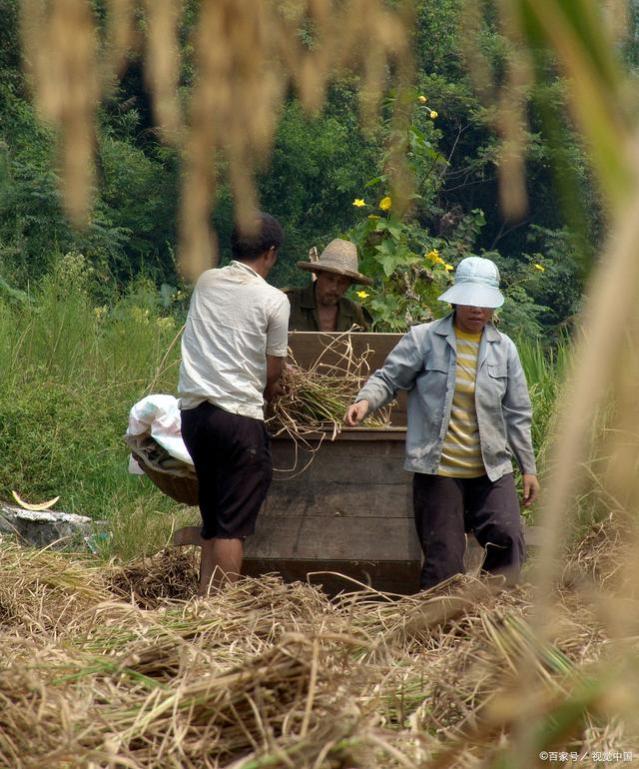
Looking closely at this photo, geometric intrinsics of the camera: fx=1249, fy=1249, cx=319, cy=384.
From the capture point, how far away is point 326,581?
16.8 feet

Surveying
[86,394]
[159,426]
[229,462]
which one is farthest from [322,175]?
[229,462]

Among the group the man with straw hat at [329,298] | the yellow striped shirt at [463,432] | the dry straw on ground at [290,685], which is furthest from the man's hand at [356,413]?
the dry straw on ground at [290,685]

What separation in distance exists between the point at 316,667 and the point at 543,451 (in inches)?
235

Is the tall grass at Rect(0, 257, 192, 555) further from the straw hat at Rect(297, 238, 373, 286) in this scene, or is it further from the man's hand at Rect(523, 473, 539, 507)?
the man's hand at Rect(523, 473, 539, 507)

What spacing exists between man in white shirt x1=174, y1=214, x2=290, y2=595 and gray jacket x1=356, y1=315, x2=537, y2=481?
1.48 ft

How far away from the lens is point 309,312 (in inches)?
249

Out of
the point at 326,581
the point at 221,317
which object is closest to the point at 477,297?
the point at 221,317

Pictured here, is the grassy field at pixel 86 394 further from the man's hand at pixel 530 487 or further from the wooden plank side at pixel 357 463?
the man's hand at pixel 530 487

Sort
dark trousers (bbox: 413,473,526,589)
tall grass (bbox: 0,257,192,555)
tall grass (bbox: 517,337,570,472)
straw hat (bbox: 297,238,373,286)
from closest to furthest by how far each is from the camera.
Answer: dark trousers (bbox: 413,473,526,589) → straw hat (bbox: 297,238,373,286) → tall grass (bbox: 517,337,570,472) → tall grass (bbox: 0,257,192,555)

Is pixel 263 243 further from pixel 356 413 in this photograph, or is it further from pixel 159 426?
pixel 159 426

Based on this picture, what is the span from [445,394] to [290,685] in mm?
2982

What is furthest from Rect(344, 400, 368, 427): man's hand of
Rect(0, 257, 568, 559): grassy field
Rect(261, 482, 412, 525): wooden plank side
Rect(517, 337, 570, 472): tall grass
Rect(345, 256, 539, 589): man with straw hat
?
Rect(517, 337, 570, 472): tall grass

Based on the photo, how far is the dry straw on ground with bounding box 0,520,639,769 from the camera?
170 cm

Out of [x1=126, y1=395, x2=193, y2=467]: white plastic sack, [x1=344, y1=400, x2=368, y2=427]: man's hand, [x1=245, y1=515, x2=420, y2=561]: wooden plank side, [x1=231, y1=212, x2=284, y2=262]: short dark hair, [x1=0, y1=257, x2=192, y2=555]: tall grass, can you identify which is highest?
[x1=231, y1=212, x2=284, y2=262]: short dark hair
